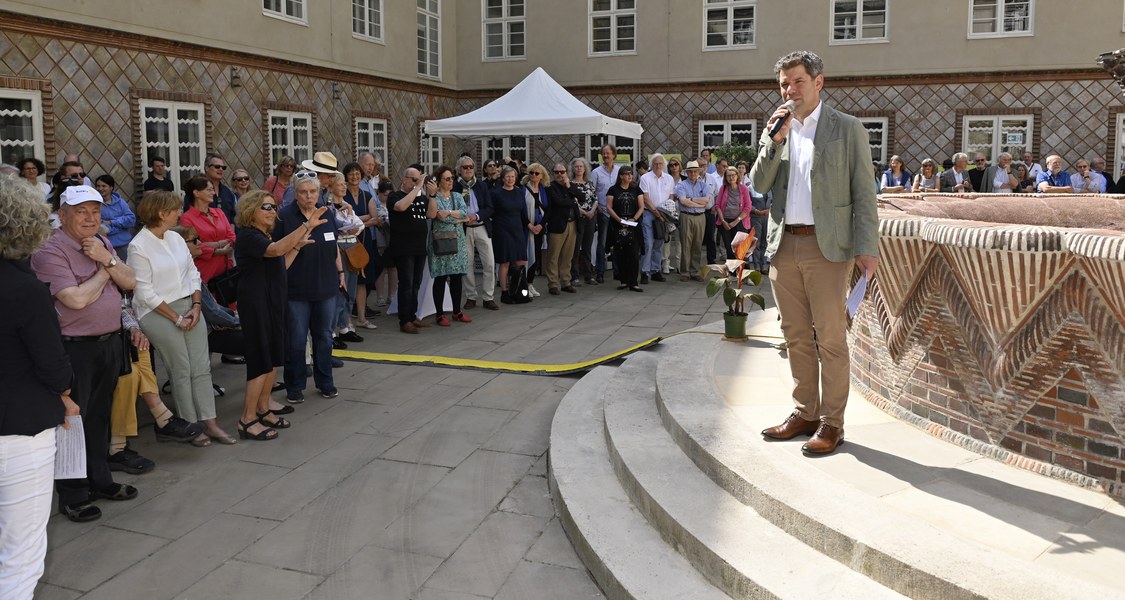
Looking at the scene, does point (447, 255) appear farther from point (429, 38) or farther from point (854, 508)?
point (429, 38)

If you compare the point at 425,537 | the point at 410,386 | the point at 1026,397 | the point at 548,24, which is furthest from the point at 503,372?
the point at 548,24

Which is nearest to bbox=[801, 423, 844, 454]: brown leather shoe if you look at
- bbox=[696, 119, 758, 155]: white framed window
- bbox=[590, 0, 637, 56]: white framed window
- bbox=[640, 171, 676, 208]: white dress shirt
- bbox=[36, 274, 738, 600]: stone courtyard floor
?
bbox=[36, 274, 738, 600]: stone courtyard floor

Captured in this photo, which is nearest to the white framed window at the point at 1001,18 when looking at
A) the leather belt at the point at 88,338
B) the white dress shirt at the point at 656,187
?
the white dress shirt at the point at 656,187

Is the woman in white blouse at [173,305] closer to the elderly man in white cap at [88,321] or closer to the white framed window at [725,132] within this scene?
the elderly man in white cap at [88,321]

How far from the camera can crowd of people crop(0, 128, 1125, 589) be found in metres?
3.26

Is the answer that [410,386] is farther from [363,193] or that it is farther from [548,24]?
[548,24]

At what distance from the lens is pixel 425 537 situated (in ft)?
13.9

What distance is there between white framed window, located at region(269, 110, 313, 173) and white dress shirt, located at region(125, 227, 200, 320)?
1046 cm

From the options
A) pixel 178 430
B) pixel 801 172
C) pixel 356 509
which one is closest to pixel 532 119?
pixel 178 430

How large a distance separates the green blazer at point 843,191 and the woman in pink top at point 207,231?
189 inches

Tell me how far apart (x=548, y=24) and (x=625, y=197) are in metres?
10.8

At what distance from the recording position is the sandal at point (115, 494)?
4676 mm

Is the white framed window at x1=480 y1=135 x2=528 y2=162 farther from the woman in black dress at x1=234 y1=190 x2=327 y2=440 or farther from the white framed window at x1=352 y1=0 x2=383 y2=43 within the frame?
the woman in black dress at x1=234 y1=190 x2=327 y2=440

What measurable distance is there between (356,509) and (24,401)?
1825 mm
